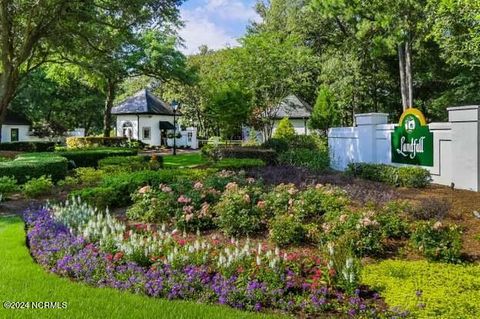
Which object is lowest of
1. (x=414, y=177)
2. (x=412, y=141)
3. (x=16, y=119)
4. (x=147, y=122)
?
(x=414, y=177)

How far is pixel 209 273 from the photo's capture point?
16.9 feet

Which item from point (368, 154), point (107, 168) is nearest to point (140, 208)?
point (107, 168)

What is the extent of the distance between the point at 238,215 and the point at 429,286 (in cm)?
327

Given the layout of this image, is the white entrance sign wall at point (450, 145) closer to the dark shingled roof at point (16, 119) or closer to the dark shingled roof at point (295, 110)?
the dark shingled roof at point (295, 110)

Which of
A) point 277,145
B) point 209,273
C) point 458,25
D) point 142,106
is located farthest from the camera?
point 142,106

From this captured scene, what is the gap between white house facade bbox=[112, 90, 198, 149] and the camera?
4203 cm

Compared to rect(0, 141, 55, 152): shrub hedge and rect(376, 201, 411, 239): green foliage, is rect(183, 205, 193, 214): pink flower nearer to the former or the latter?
rect(376, 201, 411, 239): green foliage

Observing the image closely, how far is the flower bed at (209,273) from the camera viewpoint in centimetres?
453

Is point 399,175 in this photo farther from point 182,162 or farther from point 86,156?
point 86,156

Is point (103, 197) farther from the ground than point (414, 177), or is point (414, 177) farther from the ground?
point (414, 177)

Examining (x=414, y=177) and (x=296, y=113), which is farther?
(x=296, y=113)

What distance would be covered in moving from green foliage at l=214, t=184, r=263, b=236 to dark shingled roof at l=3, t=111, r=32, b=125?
38.9m

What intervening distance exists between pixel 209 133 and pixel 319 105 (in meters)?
22.2

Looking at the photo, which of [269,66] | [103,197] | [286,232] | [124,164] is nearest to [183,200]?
[286,232]
